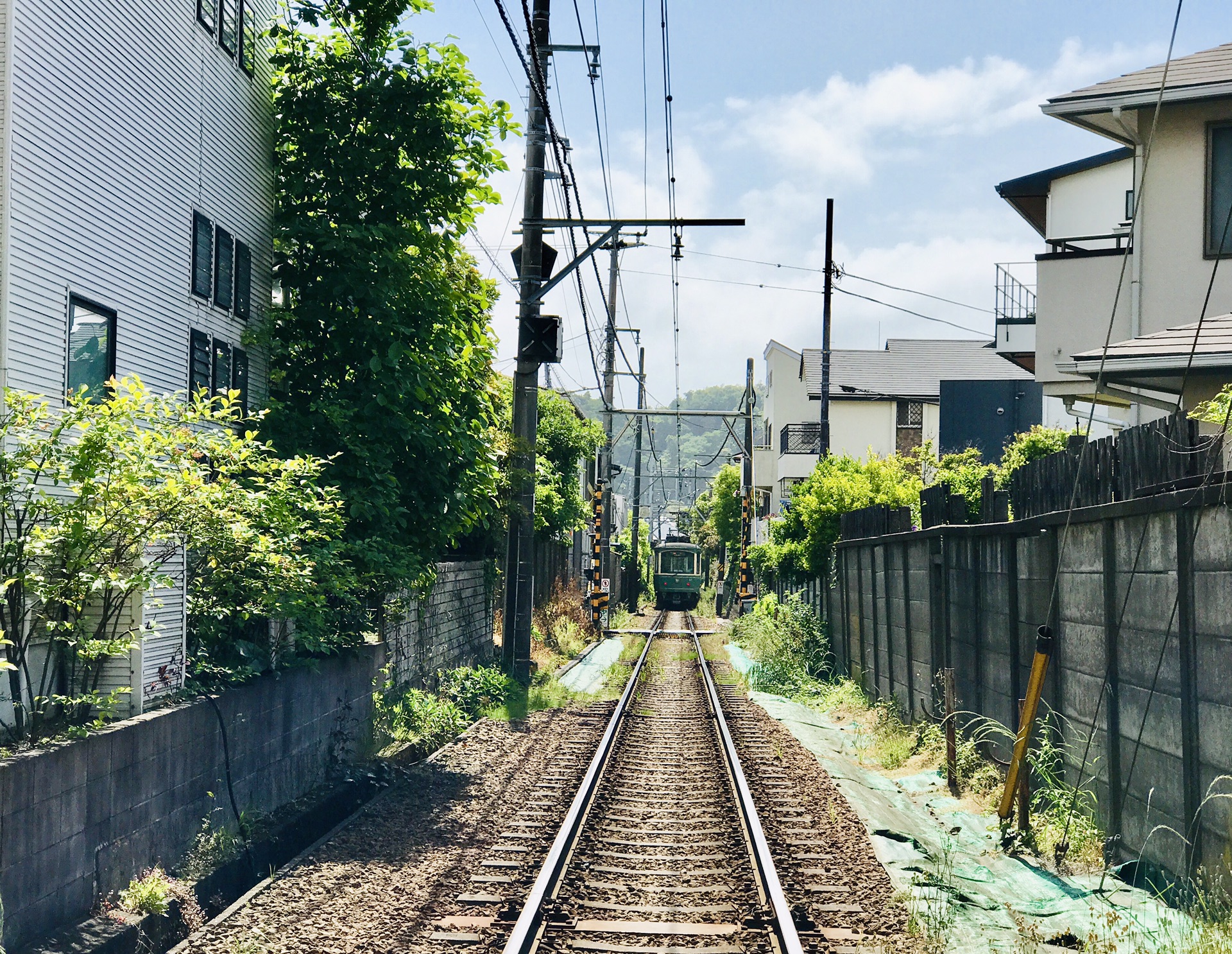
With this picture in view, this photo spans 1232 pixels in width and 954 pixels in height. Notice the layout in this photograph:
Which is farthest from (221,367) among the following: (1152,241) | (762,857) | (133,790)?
(1152,241)

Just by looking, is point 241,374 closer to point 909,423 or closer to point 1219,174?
point 1219,174

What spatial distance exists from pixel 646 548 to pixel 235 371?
68.0m

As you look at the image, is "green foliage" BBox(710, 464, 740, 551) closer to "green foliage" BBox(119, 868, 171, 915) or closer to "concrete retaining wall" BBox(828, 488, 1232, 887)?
"concrete retaining wall" BBox(828, 488, 1232, 887)

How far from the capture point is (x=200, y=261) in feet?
36.5

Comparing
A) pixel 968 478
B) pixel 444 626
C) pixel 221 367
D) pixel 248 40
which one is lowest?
pixel 444 626

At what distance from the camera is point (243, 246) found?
12.3 meters

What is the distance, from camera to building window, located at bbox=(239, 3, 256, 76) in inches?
487

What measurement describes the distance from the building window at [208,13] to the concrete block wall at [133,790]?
254 inches

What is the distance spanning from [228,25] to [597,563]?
25213 millimetres

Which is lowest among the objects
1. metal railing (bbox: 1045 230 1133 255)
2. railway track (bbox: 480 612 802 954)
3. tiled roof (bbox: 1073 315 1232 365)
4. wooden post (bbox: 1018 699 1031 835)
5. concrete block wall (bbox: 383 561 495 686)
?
railway track (bbox: 480 612 802 954)

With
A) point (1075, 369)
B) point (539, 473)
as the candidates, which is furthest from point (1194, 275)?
point (539, 473)

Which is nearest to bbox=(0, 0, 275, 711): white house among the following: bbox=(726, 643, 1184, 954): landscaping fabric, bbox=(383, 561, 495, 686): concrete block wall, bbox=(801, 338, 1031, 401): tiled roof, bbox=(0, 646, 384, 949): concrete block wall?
bbox=(0, 646, 384, 949): concrete block wall

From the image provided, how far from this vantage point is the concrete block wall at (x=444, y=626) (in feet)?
46.6

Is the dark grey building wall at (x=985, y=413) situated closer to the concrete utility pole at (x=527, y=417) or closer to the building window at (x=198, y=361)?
the concrete utility pole at (x=527, y=417)
